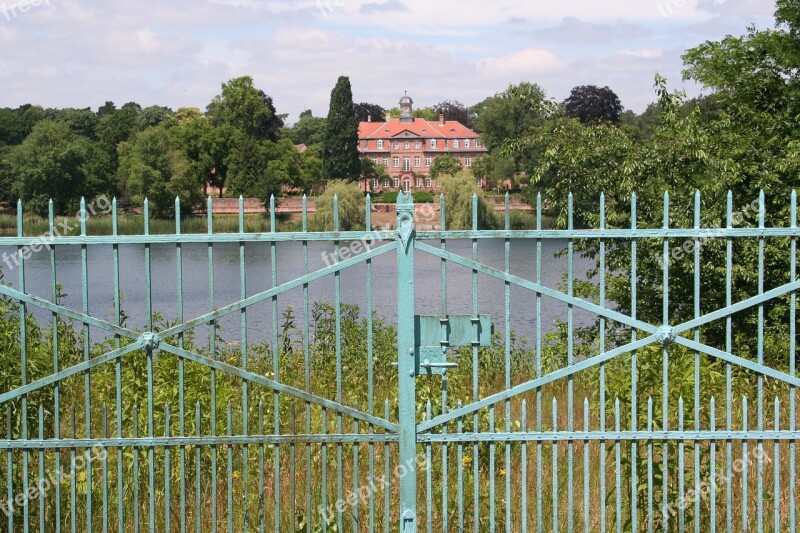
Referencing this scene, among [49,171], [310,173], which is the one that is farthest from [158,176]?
[310,173]

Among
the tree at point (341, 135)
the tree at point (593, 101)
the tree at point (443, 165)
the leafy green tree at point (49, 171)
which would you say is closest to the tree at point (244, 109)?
the tree at point (341, 135)

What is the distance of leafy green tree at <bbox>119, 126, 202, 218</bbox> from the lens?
2045 inches

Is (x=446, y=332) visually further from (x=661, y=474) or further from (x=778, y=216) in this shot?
(x=778, y=216)

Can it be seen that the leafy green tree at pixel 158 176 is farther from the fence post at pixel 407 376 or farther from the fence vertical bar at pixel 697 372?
the fence vertical bar at pixel 697 372

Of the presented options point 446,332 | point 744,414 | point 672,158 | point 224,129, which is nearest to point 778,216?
point 672,158

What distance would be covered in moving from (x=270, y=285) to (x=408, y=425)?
1697 centimetres

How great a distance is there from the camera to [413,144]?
97.6 metres

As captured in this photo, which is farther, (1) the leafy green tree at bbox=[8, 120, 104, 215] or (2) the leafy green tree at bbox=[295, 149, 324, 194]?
(2) the leafy green tree at bbox=[295, 149, 324, 194]

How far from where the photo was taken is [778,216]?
9938 mm

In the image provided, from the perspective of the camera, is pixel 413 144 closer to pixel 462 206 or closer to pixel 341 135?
pixel 341 135

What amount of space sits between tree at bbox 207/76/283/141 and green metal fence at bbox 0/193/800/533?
6302 centimetres

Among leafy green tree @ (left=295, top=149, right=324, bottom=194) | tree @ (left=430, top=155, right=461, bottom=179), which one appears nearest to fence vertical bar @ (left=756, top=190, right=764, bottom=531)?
leafy green tree @ (left=295, top=149, right=324, bottom=194)

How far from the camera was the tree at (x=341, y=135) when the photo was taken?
64750 millimetres

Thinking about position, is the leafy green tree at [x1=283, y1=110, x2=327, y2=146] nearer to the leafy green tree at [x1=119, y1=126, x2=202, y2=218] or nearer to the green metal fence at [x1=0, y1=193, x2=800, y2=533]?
the leafy green tree at [x1=119, y1=126, x2=202, y2=218]
